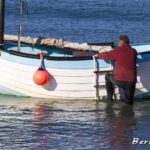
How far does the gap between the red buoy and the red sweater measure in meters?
1.22

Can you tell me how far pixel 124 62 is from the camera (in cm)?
1505

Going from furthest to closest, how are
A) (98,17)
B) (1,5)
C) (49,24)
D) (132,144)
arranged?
(98,17) → (49,24) → (1,5) → (132,144)

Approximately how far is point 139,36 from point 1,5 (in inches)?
566

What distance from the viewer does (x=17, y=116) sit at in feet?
46.7

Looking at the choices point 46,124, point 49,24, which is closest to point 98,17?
point 49,24

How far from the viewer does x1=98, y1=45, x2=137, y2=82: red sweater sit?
592 inches

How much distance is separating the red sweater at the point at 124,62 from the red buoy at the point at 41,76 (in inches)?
47.8

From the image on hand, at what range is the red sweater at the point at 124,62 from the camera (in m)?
15.0

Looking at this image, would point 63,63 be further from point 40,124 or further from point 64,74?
point 40,124

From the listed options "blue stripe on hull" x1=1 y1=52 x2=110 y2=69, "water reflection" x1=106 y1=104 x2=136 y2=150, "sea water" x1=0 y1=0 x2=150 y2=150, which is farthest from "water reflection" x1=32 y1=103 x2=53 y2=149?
"water reflection" x1=106 y1=104 x2=136 y2=150

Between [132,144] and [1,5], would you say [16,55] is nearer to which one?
[1,5]

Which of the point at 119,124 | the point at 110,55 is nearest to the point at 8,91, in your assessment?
the point at 110,55

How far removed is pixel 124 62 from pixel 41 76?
167cm

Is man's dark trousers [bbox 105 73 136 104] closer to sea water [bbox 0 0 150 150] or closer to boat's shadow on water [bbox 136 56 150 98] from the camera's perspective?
sea water [bbox 0 0 150 150]
